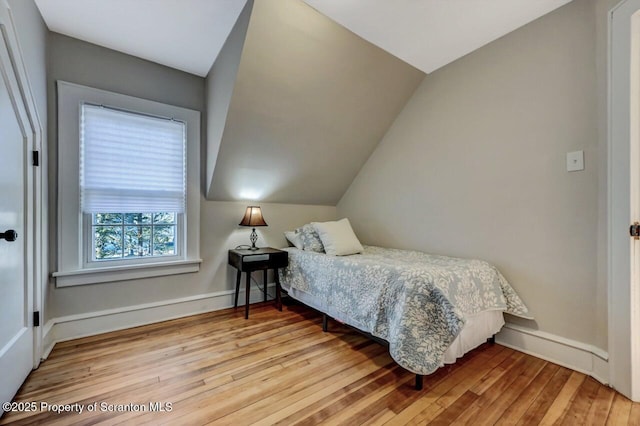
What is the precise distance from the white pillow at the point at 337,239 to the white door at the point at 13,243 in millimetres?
2144

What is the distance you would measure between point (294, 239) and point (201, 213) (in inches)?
40.8

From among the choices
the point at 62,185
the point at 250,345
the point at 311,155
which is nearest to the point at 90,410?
the point at 250,345

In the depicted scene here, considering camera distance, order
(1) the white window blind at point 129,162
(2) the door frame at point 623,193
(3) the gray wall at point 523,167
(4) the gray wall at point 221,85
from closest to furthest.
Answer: (2) the door frame at point 623,193 → (3) the gray wall at point 523,167 → (4) the gray wall at point 221,85 → (1) the white window blind at point 129,162

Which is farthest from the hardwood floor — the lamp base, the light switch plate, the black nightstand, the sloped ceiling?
the sloped ceiling

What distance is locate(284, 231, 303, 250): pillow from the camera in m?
3.03

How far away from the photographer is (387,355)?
6.44 feet

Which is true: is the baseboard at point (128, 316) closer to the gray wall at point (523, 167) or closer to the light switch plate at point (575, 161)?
the gray wall at point (523, 167)

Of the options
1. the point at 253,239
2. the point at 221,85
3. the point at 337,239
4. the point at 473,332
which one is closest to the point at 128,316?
the point at 253,239

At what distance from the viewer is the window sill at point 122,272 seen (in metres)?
2.15

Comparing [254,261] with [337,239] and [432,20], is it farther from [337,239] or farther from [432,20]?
[432,20]

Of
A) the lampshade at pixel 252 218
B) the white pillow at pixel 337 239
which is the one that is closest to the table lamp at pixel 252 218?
the lampshade at pixel 252 218

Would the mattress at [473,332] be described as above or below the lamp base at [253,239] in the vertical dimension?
below

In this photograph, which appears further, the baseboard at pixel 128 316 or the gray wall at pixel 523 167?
the baseboard at pixel 128 316

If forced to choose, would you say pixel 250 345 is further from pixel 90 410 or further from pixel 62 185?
pixel 62 185
